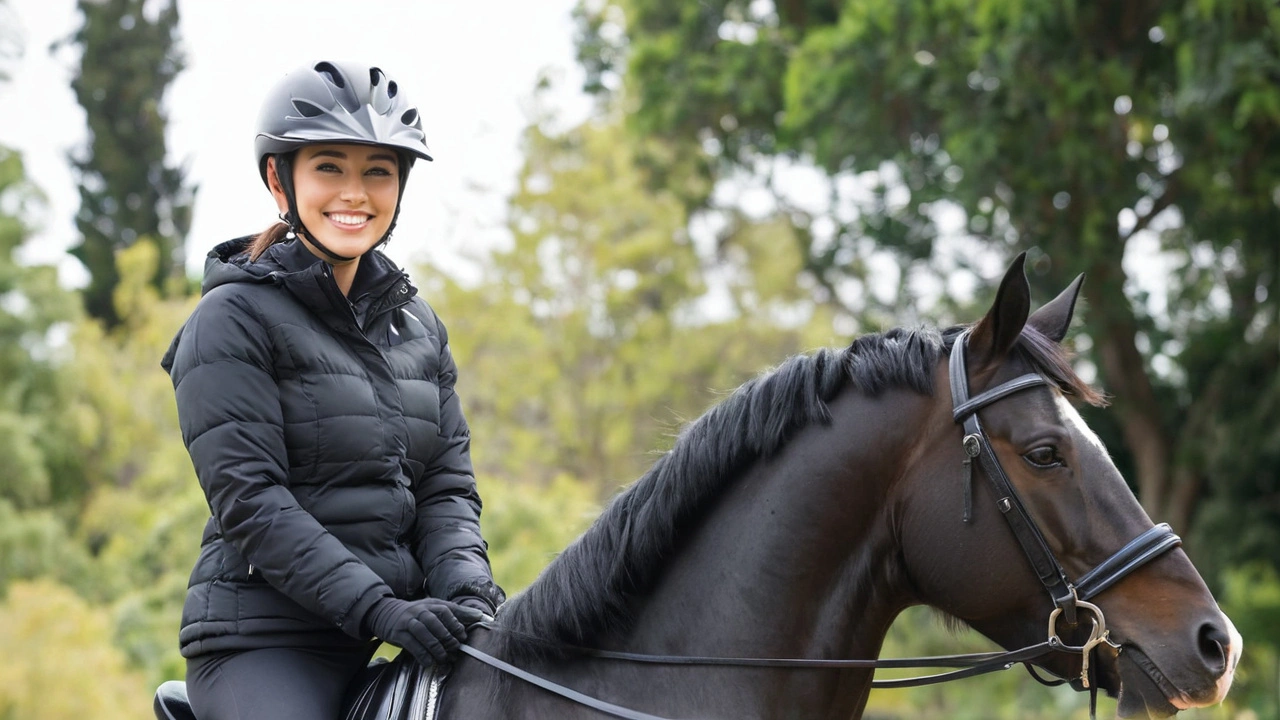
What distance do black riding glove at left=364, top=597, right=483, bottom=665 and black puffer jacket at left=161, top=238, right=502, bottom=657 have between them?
0.04m

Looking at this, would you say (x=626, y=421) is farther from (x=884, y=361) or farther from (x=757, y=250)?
(x=884, y=361)

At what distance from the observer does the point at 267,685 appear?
2832 millimetres

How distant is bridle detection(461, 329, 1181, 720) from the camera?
2.66 meters

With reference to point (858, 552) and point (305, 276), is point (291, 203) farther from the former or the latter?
point (858, 552)

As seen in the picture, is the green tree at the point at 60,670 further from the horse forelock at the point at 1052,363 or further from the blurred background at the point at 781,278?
the horse forelock at the point at 1052,363

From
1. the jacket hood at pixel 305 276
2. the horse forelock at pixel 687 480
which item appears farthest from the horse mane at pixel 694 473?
the jacket hood at pixel 305 276

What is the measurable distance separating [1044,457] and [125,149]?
36.9 metres

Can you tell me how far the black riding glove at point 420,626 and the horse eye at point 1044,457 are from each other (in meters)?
1.38

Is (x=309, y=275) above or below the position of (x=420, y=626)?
above

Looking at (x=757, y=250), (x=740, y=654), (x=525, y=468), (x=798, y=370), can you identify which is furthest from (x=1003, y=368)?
(x=757, y=250)

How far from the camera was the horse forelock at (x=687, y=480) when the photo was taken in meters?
2.90

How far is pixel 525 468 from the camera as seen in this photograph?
2450 cm

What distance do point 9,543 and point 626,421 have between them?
11.4m

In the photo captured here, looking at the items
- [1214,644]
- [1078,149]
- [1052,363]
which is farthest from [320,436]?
[1078,149]
